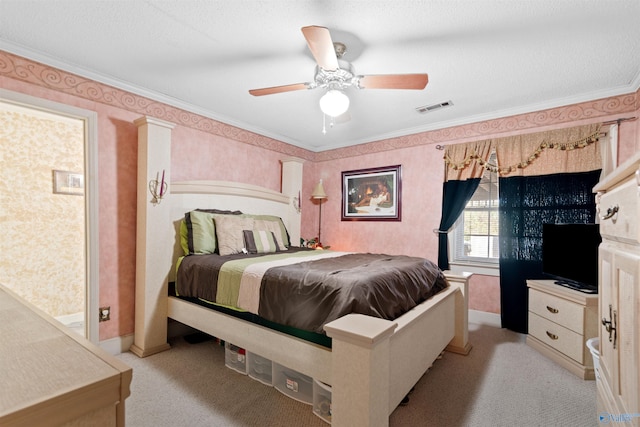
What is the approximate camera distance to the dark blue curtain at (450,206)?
11.3 feet

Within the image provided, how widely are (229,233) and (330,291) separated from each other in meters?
1.56

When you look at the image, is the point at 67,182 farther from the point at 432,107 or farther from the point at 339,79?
the point at 432,107

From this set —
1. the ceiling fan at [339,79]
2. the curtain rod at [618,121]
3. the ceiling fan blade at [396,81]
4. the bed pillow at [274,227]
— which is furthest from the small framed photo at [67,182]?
the curtain rod at [618,121]

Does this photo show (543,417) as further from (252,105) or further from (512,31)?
(252,105)

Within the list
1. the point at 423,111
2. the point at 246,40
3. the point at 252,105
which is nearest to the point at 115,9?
the point at 246,40

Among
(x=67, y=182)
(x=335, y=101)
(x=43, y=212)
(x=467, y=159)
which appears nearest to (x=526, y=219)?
(x=467, y=159)

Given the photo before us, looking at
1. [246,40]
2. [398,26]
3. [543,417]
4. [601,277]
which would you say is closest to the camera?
[601,277]

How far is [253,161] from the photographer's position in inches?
156

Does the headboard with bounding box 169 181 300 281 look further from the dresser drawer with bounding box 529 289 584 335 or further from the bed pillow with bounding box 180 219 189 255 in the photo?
the dresser drawer with bounding box 529 289 584 335

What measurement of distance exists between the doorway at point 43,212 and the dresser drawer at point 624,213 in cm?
377

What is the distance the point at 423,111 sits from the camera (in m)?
3.33

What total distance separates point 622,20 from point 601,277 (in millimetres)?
1656

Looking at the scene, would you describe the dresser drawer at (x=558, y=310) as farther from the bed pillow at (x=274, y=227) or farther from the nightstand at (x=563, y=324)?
the bed pillow at (x=274, y=227)

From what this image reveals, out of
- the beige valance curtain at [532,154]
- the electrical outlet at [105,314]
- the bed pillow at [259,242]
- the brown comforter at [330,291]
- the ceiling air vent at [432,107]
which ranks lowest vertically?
the electrical outlet at [105,314]
